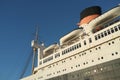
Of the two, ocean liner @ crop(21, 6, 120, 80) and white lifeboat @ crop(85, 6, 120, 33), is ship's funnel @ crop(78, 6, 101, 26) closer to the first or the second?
ocean liner @ crop(21, 6, 120, 80)

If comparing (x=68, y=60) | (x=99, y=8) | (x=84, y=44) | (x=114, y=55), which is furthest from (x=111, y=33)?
(x=99, y=8)

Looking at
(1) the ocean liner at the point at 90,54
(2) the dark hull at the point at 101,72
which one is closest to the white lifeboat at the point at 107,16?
(1) the ocean liner at the point at 90,54

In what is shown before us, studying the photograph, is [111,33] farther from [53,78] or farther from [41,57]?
[41,57]

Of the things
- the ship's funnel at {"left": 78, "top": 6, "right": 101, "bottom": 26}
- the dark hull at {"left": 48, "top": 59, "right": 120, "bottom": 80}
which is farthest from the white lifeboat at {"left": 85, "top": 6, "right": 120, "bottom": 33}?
the dark hull at {"left": 48, "top": 59, "right": 120, "bottom": 80}

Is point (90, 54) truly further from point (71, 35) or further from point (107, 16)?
point (71, 35)

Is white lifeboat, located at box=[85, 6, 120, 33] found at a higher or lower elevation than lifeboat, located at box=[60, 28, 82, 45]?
higher

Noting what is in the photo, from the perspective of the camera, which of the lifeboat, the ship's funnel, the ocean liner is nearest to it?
the ocean liner

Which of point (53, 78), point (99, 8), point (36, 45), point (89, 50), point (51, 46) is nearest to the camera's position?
point (89, 50)

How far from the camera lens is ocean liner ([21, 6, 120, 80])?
44.9 feet

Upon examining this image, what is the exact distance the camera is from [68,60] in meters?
17.9

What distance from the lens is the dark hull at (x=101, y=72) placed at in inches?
510

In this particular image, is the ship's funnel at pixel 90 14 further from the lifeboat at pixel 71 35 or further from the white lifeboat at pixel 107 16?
the white lifeboat at pixel 107 16

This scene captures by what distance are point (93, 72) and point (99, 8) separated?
35.0 feet

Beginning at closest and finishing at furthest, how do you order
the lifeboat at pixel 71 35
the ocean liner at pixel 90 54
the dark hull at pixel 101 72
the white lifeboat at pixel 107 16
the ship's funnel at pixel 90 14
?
the dark hull at pixel 101 72 < the ocean liner at pixel 90 54 < the white lifeboat at pixel 107 16 < the lifeboat at pixel 71 35 < the ship's funnel at pixel 90 14
